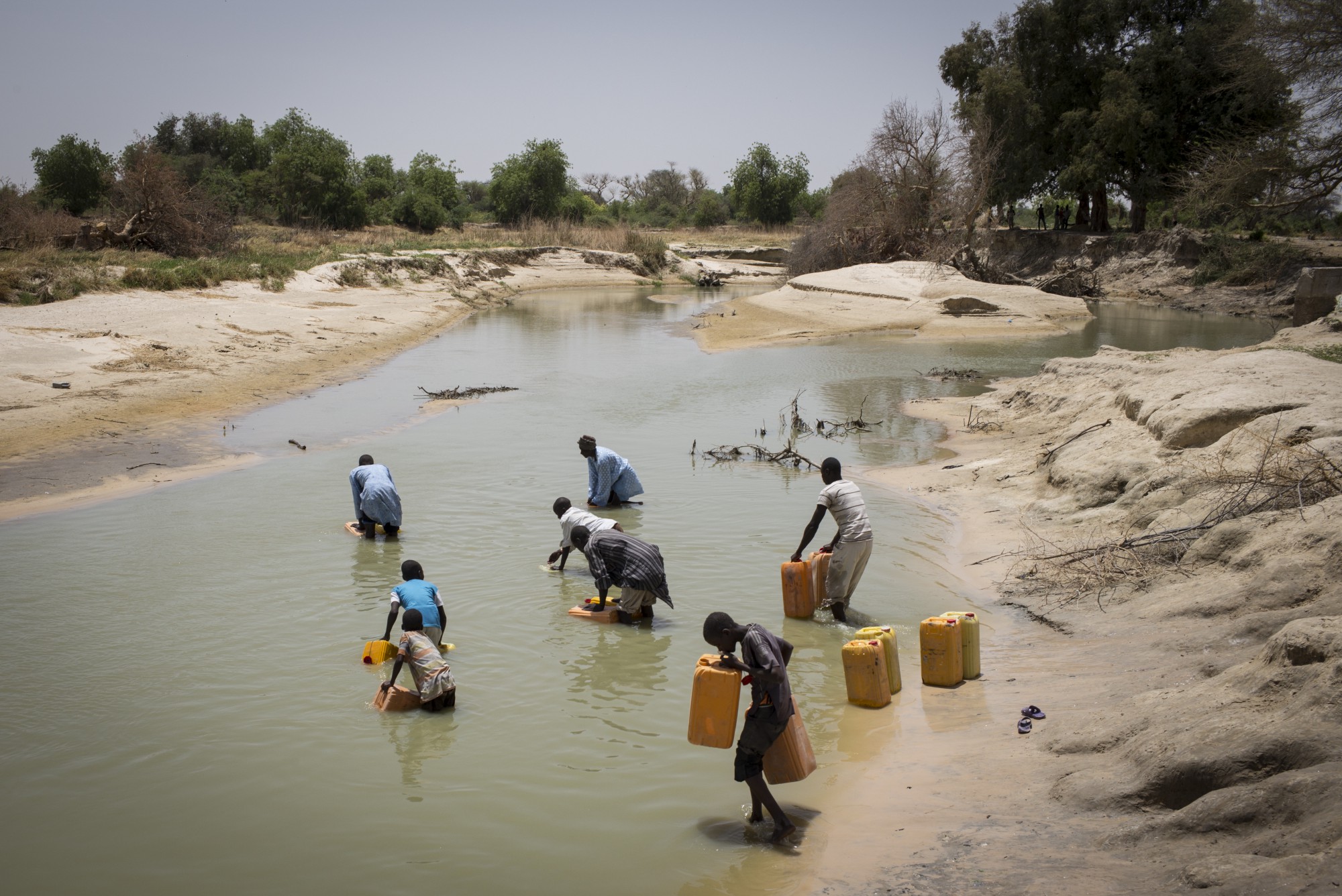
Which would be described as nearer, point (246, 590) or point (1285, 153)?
point (246, 590)

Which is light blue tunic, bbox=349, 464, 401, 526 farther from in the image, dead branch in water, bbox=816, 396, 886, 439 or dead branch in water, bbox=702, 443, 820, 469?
dead branch in water, bbox=816, 396, 886, 439

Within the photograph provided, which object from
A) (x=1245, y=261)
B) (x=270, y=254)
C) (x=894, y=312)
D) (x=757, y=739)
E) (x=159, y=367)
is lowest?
(x=757, y=739)

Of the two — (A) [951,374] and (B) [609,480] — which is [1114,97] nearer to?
(A) [951,374]

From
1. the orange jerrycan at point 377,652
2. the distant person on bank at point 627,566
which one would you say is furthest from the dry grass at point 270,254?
the distant person on bank at point 627,566

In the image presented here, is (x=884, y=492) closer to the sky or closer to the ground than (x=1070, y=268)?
closer to the ground

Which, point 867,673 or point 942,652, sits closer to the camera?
point 867,673

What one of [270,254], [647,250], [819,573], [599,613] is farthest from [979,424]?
[647,250]

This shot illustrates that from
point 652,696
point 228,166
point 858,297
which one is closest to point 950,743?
point 652,696

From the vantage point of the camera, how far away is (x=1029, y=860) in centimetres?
421

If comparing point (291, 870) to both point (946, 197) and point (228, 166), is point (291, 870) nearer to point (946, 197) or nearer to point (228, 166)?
point (946, 197)

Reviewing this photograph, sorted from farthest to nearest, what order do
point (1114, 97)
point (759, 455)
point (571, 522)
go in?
point (1114, 97) < point (759, 455) < point (571, 522)

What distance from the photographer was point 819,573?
8.14m

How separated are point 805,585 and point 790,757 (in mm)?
2974

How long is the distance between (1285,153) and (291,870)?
36873mm
